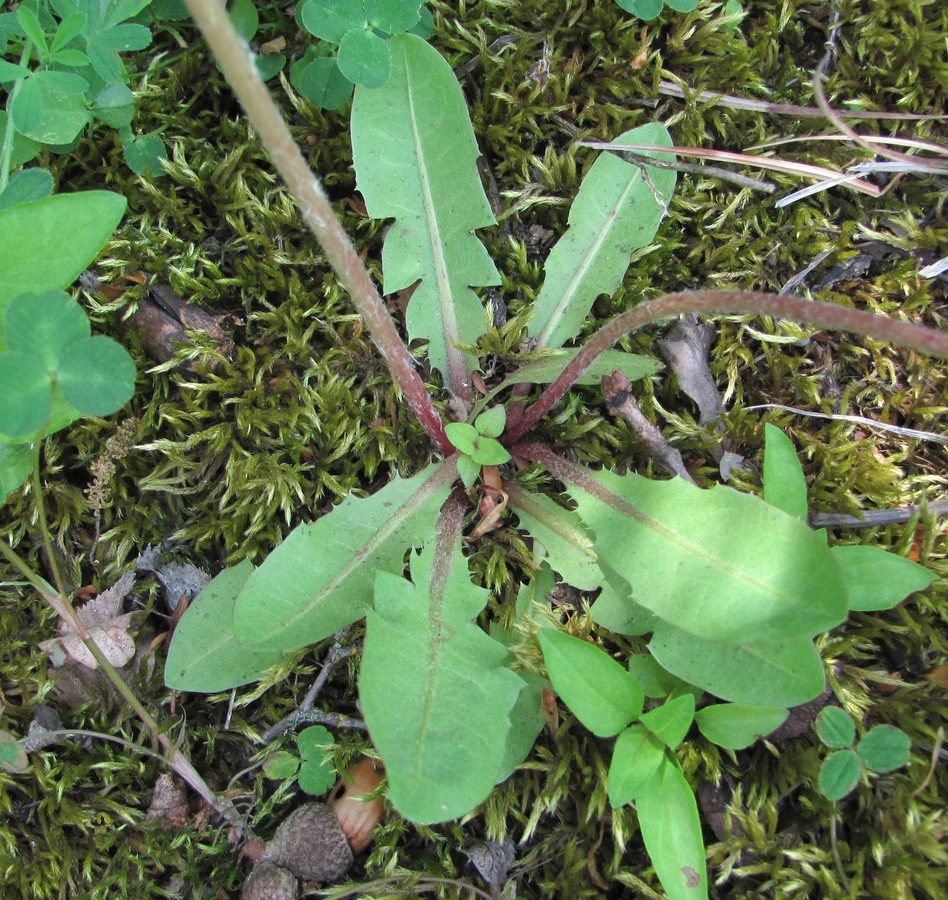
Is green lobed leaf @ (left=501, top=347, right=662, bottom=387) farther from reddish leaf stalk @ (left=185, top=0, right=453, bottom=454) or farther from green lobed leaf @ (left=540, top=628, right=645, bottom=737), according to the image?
green lobed leaf @ (left=540, top=628, right=645, bottom=737)

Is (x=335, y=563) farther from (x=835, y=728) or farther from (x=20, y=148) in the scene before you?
(x=20, y=148)

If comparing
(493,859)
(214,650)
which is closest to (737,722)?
(493,859)

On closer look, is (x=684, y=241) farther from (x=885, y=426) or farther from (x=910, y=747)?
(x=910, y=747)

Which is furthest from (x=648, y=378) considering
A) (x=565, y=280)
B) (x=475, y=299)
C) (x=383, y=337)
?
(x=383, y=337)

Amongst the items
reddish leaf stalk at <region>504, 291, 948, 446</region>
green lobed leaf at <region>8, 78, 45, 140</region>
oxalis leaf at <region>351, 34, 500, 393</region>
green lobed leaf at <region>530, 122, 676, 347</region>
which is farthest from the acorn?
green lobed leaf at <region>8, 78, 45, 140</region>

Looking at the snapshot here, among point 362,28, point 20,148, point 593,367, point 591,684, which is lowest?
point 591,684

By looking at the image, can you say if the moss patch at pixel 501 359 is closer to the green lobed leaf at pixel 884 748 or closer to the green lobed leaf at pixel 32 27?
the green lobed leaf at pixel 884 748
